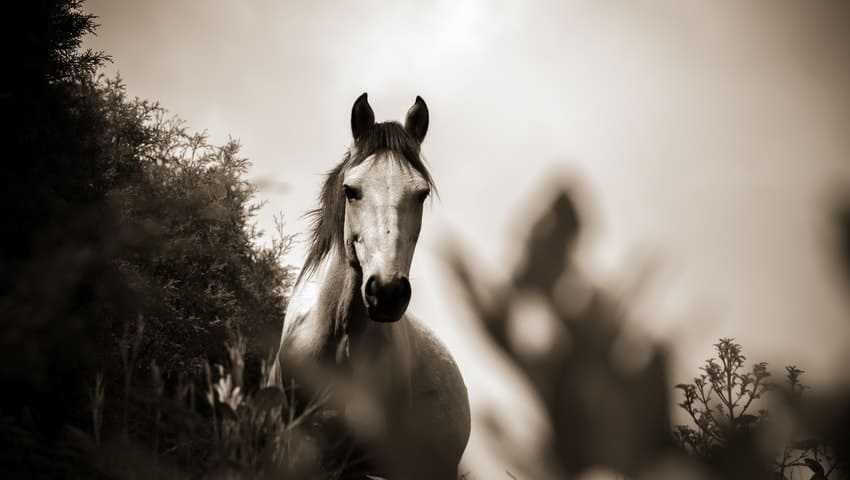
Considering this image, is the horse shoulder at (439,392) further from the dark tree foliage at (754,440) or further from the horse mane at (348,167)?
the dark tree foliage at (754,440)

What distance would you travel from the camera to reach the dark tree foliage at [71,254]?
1435 millimetres

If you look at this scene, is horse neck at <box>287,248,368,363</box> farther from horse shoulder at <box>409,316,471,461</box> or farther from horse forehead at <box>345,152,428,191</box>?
horse shoulder at <box>409,316,471,461</box>

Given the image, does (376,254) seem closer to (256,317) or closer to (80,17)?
(80,17)

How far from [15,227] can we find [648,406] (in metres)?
2.31

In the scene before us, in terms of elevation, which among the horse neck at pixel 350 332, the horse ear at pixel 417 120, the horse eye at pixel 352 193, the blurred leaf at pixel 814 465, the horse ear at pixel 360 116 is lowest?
the blurred leaf at pixel 814 465

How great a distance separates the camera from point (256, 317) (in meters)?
15.4

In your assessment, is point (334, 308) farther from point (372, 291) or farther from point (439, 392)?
point (439, 392)

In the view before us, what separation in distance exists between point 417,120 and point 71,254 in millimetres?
3611

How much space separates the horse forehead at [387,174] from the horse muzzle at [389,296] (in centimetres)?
71

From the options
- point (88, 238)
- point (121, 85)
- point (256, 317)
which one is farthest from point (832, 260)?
point (121, 85)

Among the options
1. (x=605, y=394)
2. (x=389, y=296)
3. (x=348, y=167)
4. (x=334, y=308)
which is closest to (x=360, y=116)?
(x=348, y=167)

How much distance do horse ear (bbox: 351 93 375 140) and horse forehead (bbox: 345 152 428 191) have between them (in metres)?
0.61

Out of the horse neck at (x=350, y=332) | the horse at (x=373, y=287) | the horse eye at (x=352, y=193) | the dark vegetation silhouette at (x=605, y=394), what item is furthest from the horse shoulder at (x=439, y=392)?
the dark vegetation silhouette at (x=605, y=394)

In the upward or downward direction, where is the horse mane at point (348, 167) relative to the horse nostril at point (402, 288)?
upward
